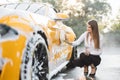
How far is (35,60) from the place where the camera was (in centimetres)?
491

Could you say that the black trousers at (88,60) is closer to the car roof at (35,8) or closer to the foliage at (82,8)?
the car roof at (35,8)

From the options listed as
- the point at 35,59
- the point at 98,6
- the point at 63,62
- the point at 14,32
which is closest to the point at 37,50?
the point at 35,59

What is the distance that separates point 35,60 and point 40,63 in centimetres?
25

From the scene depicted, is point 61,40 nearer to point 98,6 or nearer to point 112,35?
point 112,35

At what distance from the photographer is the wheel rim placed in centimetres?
491

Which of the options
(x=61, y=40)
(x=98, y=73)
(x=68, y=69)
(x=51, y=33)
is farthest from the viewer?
(x=68, y=69)

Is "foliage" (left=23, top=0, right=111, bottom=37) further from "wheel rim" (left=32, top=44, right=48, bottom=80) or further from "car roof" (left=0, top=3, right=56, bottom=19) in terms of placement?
"wheel rim" (left=32, top=44, right=48, bottom=80)

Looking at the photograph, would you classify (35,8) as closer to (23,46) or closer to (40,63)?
(40,63)

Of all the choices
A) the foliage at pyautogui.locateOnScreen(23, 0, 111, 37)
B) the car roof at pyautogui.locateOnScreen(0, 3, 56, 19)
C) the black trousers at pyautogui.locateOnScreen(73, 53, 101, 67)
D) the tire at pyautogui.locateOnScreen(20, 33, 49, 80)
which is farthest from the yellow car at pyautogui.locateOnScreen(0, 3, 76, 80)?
the foliage at pyautogui.locateOnScreen(23, 0, 111, 37)

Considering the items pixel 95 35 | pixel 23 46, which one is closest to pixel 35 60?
pixel 23 46

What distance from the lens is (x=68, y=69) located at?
8.98 metres

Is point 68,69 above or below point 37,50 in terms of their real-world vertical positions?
below

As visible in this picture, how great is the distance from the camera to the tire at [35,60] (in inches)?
178

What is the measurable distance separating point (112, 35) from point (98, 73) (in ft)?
61.9
